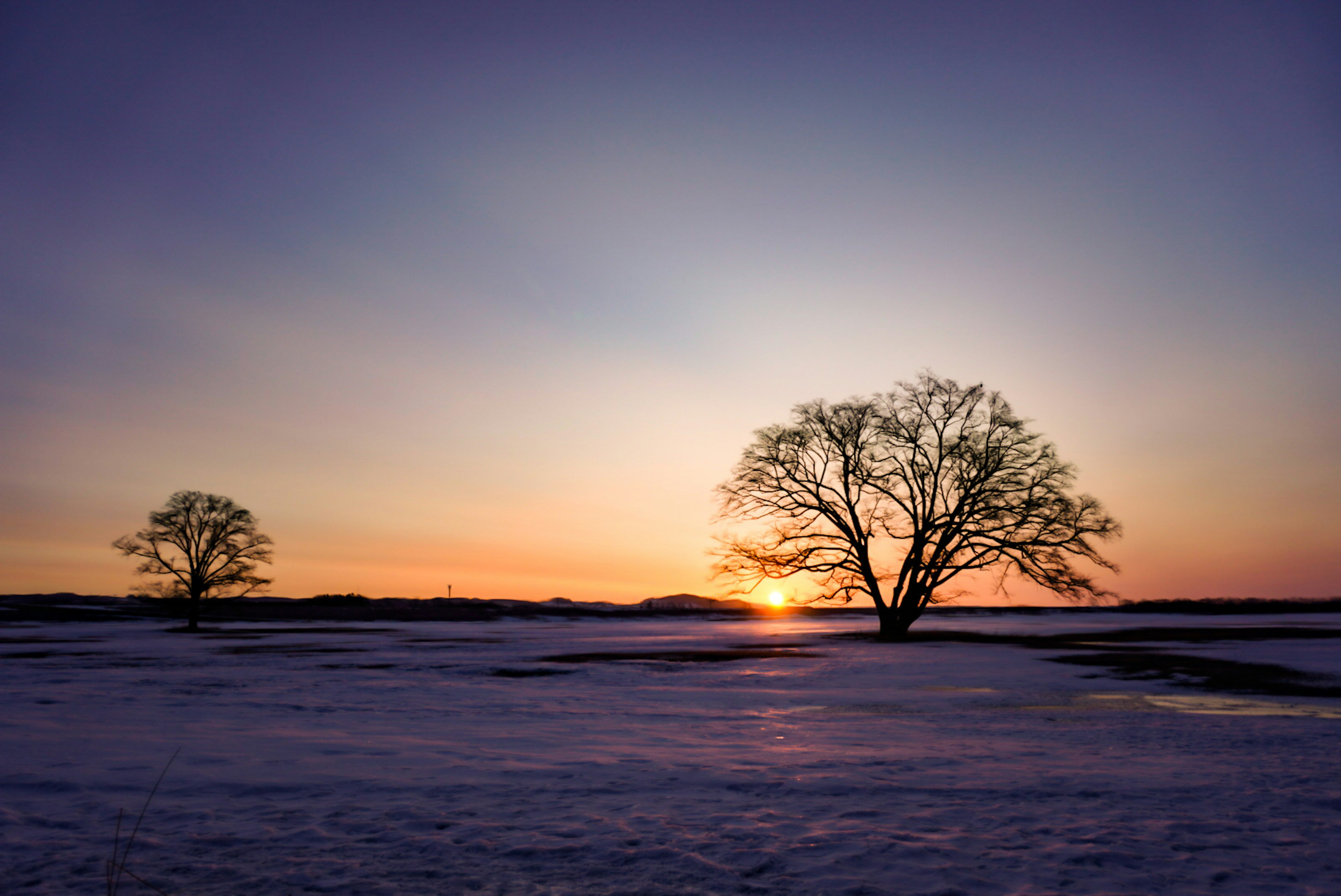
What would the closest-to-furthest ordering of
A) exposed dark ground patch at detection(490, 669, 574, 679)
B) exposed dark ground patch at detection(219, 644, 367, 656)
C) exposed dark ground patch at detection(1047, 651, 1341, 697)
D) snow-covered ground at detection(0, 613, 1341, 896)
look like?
snow-covered ground at detection(0, 613, 1341, 896) < exposed dark ground patch at detection(1047, 651, 1341, 697) < exposed dark ground patch at detection(490, 669, 574, 679) < exposed dark ground patch at detection(219, 644, 367, 656)

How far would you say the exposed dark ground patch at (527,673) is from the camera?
62.0 feet

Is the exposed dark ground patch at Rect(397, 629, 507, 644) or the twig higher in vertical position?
the twig

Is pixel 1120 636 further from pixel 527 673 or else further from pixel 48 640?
pixel 48 640

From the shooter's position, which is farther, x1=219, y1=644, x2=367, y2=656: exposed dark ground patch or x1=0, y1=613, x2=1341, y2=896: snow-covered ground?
x1=219, y1=644, x2=367, y2=656: exposed dark ground patch

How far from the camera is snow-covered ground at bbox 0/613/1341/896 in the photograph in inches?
203

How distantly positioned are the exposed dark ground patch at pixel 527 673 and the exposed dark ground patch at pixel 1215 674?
13683 millimetres

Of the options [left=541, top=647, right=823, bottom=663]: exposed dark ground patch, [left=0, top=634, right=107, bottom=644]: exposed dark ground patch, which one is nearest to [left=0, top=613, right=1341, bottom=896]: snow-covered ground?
[left=541, top=647, right=823, bottom=663]: exposed dark ground patch

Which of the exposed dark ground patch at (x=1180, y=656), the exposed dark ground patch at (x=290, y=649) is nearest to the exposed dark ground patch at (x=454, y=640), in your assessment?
the exposed dark ground patch at (x=290, y=649)

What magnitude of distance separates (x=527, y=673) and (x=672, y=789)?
1314cm

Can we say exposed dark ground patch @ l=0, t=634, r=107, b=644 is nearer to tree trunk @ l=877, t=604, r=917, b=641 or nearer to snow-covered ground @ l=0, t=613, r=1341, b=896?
snow-covered ground @ l=0, t=613, r=1341, b=896

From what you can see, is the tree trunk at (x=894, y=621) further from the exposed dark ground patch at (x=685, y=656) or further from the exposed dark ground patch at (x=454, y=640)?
the exposed dark ground patch at (x=454, y=640)

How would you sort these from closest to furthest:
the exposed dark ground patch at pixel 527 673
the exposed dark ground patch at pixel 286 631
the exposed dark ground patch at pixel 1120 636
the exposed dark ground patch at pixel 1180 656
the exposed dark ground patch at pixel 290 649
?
1. the exposed dark ground patch at pixel 1180 656
2. the exposed dark ground patch at pixel 527 673
3. the exposed dark ground patch at pixel 290 649
4. the exposed dark ground patch at pixel 1120 636
5. the exposed dark ground patch at pixel 286 631

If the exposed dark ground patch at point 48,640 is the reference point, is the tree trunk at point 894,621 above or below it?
above

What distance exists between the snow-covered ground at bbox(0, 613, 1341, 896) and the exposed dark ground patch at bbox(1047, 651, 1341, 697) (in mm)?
1110
